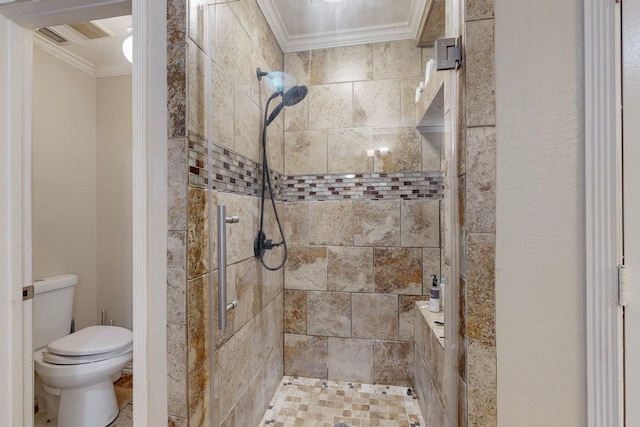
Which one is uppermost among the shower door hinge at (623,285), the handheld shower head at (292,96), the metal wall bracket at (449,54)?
the handheld shower head at (292,96)

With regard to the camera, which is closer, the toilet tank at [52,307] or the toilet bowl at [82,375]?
the toilet bowl at [82,375]

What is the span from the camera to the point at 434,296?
137 centimetres

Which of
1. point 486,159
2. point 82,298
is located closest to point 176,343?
point 486,159

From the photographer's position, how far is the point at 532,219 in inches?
30.3

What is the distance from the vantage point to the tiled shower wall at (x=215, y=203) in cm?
90

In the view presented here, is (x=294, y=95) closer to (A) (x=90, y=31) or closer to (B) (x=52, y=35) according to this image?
(A) (x=90, y=31)

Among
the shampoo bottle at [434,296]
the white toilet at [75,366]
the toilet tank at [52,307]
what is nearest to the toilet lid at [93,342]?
the white toilet at [75,366]

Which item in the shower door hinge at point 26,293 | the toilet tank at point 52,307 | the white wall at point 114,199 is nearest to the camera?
the shower door hinge at point 26,293

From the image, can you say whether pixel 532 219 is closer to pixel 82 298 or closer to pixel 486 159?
pixel 486 159

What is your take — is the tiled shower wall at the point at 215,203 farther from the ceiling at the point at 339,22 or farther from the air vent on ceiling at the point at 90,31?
the air vent on ceiling at the point at 90,31

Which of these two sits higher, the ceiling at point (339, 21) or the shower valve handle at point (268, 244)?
the ceiling at point (339, 21)

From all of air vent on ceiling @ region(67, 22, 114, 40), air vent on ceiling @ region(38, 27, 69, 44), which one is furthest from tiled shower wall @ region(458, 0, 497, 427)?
air vent on ceiling @ region(38, 27, 69, 44)

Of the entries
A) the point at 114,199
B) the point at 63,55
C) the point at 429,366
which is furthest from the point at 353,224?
the point at 63,55

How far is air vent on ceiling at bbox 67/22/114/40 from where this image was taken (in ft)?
5.96
